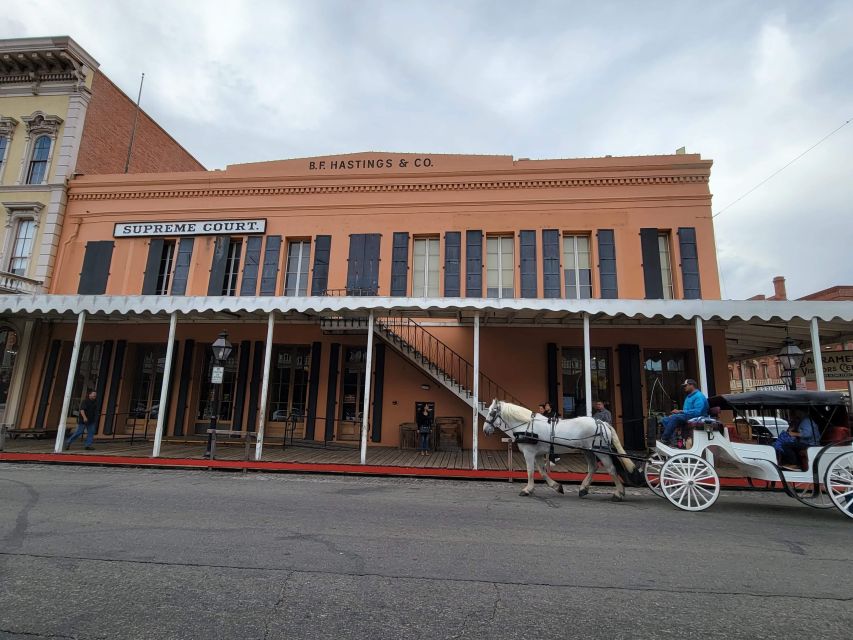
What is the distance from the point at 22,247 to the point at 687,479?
73.3ft

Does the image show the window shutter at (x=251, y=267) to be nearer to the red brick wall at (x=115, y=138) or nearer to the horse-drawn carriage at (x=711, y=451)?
the red brick wall at (x=115, y=138)

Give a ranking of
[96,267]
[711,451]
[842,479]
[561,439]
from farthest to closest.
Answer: [96,267]
[711,451]
[561,439]
[842,479]

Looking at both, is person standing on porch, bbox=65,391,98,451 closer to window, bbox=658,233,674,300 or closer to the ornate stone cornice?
the ornate stone cornice

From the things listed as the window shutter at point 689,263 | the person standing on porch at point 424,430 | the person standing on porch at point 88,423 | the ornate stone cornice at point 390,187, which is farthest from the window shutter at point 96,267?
the window shutter at point 689,263

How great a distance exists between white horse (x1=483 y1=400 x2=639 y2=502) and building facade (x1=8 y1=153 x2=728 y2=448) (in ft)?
14.9

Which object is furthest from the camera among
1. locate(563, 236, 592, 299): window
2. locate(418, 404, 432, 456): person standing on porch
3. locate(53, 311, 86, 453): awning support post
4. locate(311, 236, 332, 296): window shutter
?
locate(311, 236, 332, 296): window shutter

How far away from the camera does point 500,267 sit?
50.9ft

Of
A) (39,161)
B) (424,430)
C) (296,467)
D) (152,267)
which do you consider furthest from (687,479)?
(39,161)

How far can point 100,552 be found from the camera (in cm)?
467

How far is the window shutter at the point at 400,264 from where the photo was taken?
15.5 meters

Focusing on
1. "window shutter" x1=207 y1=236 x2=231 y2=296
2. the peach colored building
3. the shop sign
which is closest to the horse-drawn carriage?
the peach colored building

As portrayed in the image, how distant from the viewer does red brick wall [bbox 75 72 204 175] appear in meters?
19.1

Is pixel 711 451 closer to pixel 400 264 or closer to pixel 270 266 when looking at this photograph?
pixel 400 264

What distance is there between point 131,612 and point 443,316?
1086 cm
